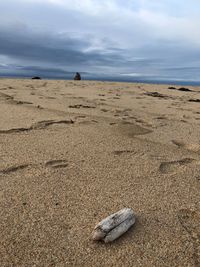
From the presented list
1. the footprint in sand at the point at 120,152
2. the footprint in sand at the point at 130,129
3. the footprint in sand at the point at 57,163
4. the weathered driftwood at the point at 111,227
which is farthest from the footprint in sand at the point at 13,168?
the footprint in sand at the point at 130,129

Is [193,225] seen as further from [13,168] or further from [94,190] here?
[13,168]

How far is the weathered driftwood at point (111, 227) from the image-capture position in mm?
2033

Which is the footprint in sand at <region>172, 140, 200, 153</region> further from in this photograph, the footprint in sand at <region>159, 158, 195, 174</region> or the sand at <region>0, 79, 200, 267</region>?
the footprint in sand at <region>159, 158, 195, 174</region>

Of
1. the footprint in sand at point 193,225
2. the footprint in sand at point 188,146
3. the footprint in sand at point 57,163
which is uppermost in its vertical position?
the footprint in sand at point 188,146

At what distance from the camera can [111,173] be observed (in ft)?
9.93

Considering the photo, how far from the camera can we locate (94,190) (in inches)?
106

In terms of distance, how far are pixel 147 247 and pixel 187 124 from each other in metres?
3.37

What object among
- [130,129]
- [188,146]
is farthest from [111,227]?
[130,129]

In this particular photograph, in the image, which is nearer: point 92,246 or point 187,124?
point 92,246

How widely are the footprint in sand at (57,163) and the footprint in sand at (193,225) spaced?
1.19m

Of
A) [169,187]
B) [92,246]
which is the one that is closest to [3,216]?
[92,246]

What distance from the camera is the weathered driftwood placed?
2.03 m

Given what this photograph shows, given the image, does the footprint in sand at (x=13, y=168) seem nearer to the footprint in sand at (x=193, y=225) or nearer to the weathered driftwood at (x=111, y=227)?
the weathered driftwood at (x=111, y=227)

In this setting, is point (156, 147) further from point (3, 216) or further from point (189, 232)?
point (3, 216)
